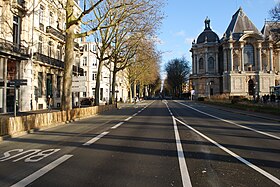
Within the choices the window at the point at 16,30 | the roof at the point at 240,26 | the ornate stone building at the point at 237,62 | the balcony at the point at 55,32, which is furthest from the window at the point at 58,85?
the roof at the point at 240,26

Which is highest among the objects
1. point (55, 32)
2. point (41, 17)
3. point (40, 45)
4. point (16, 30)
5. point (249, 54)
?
point (249, 54)

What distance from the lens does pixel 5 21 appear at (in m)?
25.6

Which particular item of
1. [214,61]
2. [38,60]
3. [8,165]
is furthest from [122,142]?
[214,61]

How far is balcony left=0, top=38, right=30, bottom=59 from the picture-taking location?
2481 centimetres

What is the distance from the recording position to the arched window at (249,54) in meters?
95.0

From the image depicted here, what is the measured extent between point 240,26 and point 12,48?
87613 millimetres

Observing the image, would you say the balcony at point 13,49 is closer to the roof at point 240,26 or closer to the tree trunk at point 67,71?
the tree trunk at point 67,71

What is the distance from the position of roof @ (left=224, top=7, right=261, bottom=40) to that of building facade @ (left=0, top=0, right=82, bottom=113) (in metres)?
71.8

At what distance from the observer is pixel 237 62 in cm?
9525

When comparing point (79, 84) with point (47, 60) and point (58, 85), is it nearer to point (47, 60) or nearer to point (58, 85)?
point (47, 60)

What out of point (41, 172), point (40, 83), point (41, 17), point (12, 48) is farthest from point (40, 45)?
point (41, 172)

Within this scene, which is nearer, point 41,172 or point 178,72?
point 41,172

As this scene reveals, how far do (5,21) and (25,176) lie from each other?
2376cm

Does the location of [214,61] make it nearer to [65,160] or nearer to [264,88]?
[264,88]
